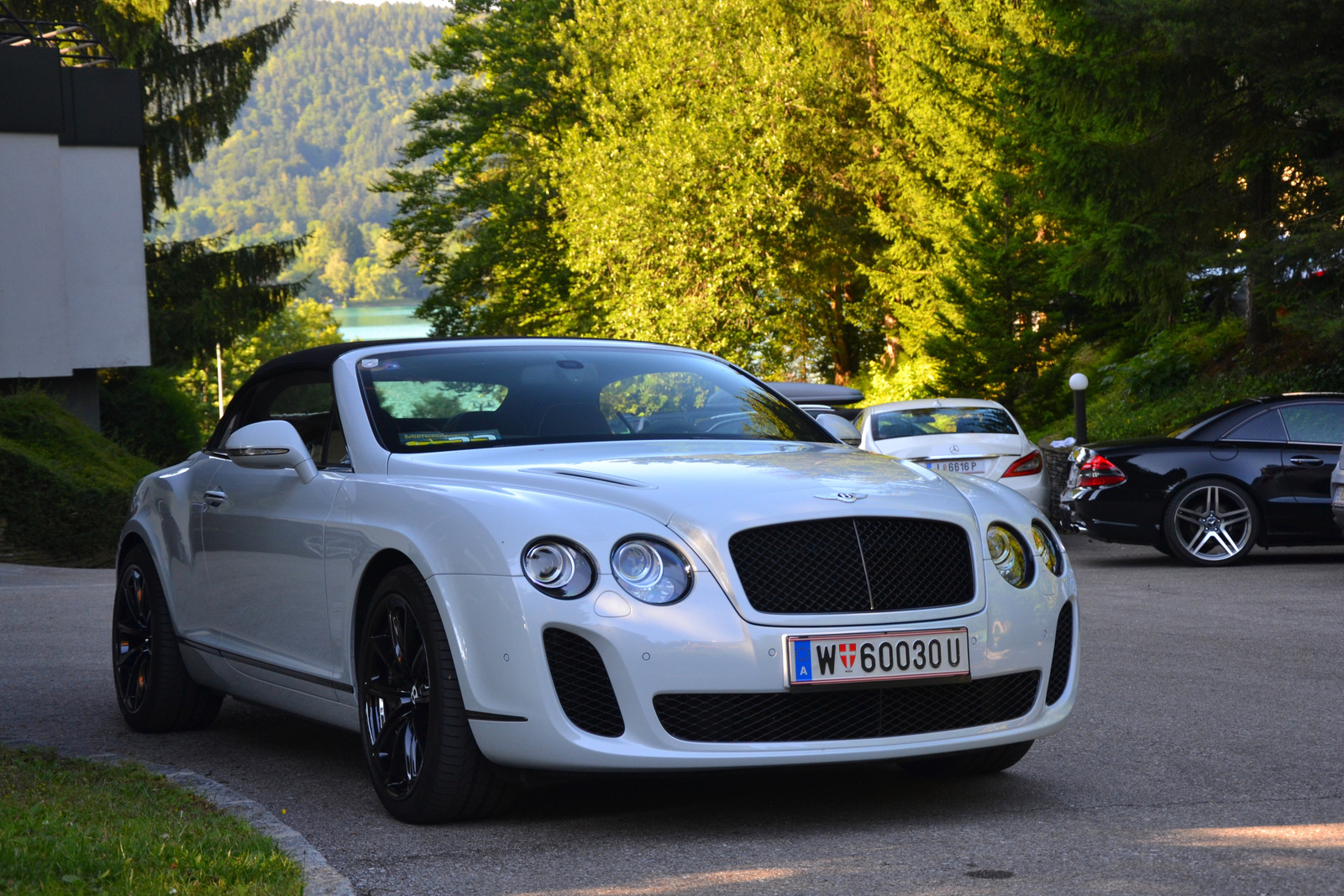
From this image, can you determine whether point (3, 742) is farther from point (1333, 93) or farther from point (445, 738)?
point (1333, 93)

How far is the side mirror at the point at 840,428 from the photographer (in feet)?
20.9

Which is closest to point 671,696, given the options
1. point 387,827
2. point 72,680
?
point 387,827

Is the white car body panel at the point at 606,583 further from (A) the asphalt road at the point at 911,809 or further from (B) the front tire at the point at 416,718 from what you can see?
(A) the asphalt road at the point at 911,809

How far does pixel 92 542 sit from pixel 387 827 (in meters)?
16.2

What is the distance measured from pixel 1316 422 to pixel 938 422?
3.90 meters

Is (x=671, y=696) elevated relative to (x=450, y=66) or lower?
lower

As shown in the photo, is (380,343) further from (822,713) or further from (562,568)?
(822,713)

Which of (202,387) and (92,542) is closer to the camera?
(92,542)

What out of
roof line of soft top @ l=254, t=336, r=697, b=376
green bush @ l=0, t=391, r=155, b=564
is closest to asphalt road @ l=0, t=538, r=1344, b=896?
roof line of soft top @ l=254, t=336, r=697, b=376

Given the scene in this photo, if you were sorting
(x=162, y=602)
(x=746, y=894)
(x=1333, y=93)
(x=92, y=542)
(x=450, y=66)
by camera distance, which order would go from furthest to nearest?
(x=450, y=66) → (x=92, y=542) → (x=1333, y=93) → (x=162, y=602) → (x=746, y=894)

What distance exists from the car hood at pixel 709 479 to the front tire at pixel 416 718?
47 cm

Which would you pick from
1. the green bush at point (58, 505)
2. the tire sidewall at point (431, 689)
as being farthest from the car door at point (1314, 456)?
the green bush at point (58, 505)

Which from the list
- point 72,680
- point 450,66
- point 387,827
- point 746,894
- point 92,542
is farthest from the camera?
point 450,66

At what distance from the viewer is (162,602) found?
6.82 metres
